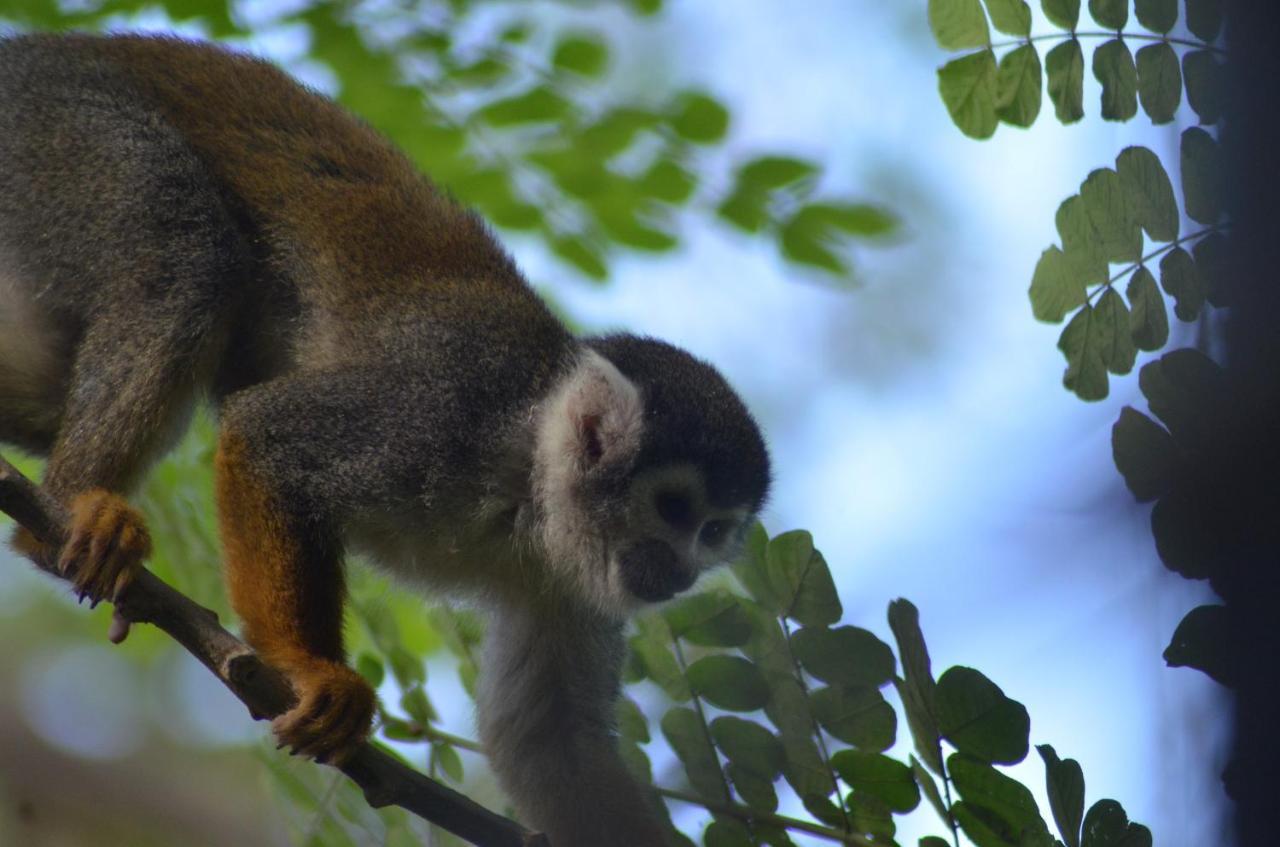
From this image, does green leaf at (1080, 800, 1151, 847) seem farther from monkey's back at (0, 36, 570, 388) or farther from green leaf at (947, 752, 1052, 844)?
monkey's back at (0, 36, 570, 388)

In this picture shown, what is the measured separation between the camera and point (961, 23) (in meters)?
2.79

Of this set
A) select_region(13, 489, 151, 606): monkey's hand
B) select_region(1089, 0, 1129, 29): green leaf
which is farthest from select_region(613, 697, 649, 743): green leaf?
select_region(1089, 0, 1129, 29): green leaf

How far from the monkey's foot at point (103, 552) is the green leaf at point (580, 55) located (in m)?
2.58

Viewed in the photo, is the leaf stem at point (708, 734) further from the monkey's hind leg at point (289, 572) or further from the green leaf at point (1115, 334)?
the green leaf at point (1115, 334)

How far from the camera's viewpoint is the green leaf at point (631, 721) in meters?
3.66

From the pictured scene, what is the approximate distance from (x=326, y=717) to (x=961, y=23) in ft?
7.47

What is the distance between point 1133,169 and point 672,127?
272 cm

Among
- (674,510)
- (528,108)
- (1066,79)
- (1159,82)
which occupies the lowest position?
(674,510)

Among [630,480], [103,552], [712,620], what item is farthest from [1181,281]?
[103,552]

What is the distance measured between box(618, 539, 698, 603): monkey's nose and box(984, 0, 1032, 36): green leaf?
1.94 m

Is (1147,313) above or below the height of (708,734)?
above

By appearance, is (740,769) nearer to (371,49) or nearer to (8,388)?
(8,388)

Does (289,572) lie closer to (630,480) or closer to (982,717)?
(630,480)

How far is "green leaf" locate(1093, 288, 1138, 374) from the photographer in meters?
2.57
